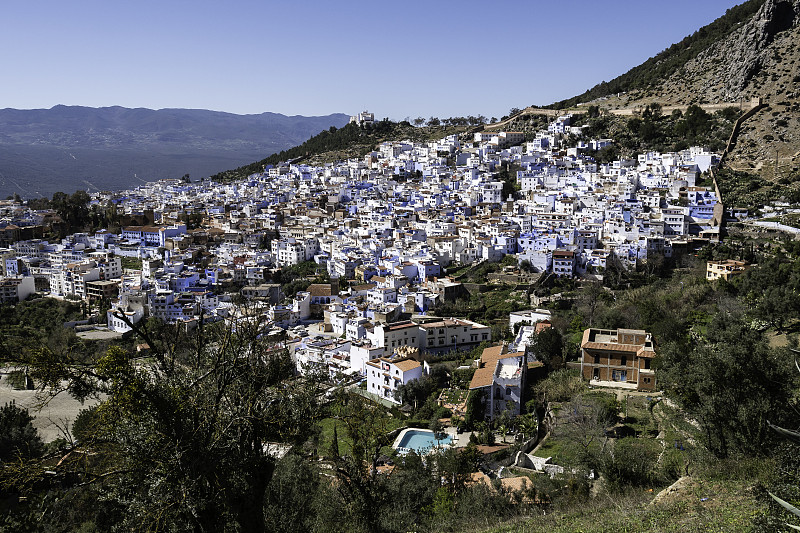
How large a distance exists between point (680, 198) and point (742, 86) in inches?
575

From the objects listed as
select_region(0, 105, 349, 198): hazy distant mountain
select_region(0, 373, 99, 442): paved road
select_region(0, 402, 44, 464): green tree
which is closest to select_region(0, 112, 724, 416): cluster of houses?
select_region(0, 373, 99, 442): paved road

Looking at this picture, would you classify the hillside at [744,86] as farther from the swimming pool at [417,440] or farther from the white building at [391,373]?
the swimming pool at [417,440]

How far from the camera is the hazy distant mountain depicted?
9138 centimetres

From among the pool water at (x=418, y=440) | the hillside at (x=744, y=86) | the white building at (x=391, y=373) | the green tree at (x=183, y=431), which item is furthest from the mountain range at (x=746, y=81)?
the green tree at (x=183, y=431)

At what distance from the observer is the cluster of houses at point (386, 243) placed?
63.7 feet

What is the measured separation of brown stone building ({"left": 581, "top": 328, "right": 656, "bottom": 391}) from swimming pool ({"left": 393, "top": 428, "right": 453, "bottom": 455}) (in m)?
3.56

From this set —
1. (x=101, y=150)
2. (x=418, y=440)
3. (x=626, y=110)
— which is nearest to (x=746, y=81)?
(x=626, y=110)

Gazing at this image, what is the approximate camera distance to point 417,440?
42.7ft

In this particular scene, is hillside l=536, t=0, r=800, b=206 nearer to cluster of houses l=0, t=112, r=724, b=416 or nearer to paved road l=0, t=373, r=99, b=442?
cluster of houses l=0, t=112, r=724, b=416

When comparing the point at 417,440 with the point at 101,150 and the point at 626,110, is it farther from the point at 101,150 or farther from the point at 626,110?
the point at 101,150

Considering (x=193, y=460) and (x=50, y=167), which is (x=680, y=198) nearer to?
(x=193, y=460)

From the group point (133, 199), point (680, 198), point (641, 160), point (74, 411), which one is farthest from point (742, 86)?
point (133, 199)

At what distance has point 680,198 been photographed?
29078mm

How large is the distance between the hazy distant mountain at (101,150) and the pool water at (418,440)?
73.7 m
